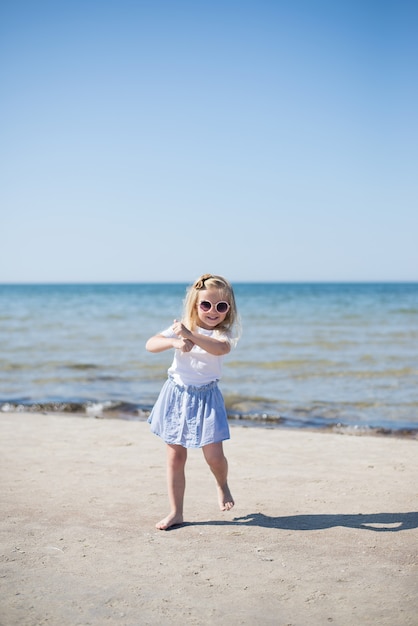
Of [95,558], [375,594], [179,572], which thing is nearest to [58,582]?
[95,558]

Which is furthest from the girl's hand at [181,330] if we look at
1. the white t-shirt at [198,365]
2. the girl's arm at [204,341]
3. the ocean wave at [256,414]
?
the ocean wave at [256,414]

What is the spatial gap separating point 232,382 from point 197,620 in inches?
291

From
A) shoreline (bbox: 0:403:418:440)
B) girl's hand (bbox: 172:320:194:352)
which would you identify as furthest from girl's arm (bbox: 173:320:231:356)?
shoreline (bbox: 0:403:418:440)

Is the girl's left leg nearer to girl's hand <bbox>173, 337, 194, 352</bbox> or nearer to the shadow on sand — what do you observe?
the shadow on sand

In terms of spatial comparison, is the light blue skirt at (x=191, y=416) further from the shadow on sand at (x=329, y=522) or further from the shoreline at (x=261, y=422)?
the shoreline at (x=261, y=422)

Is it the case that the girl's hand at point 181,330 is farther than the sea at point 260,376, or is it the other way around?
the sea at point 260,376

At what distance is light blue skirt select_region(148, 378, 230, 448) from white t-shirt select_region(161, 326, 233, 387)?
0.15ft

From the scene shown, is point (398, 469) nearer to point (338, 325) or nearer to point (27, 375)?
point (27, 375)

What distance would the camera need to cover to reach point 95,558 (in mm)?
3291

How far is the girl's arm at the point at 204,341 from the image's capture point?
3598mm

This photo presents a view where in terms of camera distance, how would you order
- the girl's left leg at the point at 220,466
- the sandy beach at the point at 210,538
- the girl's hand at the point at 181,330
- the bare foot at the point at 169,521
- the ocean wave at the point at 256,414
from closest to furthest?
the sandy beach at the point at 210,538, the girl's hand at the point at 181,330, the bare foot at the point at 169,521, the girl's left leg at the point at 220,466, the ocean wave at the point at 256,414

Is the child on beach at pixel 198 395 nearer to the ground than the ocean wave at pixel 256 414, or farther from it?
farther from it

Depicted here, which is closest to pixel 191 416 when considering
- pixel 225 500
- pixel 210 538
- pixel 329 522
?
pixel 225 500

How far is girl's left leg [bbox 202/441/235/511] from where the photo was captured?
385 cm
